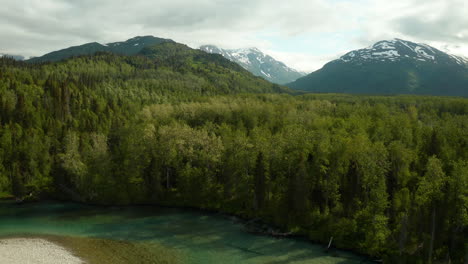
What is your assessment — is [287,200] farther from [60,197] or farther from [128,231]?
[60,197]

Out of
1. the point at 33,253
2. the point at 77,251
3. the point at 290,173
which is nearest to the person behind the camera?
the point at 33,253

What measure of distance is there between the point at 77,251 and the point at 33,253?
22.1 ft

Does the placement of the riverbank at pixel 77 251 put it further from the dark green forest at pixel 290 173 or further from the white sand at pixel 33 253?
the dark green forest at pixel 290 173

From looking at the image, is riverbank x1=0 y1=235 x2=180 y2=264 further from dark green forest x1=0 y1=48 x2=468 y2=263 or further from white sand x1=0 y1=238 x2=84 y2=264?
dark green forest x1=0 y1=48 x2=468 y2=263

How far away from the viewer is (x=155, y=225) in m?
71.1

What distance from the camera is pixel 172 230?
67.6 metres

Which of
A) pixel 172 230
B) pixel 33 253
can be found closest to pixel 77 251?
pixel 33 253

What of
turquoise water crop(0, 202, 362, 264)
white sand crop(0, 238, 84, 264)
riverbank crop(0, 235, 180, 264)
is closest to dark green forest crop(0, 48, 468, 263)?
turquoise water crop(0, 202, 362, 264)

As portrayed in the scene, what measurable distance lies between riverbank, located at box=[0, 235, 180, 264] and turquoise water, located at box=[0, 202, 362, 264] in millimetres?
2810

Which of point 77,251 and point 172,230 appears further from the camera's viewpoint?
point 172,230

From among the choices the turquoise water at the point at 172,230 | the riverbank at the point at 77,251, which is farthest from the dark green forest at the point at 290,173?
the riverbank at the point at 77,251

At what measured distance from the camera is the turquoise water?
53.9m

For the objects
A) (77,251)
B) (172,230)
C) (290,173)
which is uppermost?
(290,173)

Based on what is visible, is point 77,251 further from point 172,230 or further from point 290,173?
point 290,173
